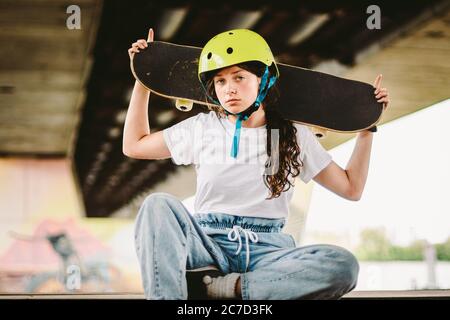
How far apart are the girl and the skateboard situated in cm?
5

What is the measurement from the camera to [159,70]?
310 centimetres

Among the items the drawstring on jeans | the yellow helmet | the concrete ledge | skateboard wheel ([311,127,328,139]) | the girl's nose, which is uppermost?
the yellow helmet

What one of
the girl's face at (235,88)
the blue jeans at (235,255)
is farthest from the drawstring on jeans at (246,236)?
the girl's face at (235,88)

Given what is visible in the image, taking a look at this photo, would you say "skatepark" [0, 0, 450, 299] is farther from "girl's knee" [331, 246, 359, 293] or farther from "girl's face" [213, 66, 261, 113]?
"girl's knee" [331, 246, 359, 293]

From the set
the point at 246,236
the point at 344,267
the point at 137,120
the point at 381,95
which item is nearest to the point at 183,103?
the point at 137,120

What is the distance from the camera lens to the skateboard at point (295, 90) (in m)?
3.10

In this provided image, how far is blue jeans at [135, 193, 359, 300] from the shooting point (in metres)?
2.44

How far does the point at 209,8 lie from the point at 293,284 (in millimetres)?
1499

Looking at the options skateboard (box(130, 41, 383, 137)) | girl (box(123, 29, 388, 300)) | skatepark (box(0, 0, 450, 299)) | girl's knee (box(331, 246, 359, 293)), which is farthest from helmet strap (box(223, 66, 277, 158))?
girl's knee (box(331, 246, 359, 293))

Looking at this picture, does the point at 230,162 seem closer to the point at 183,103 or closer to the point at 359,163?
the point at 183,103

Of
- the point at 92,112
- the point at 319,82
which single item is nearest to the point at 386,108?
the point at 319,82

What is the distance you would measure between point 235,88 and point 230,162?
29 centimetres

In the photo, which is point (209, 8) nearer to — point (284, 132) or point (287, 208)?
point (284, 132)
